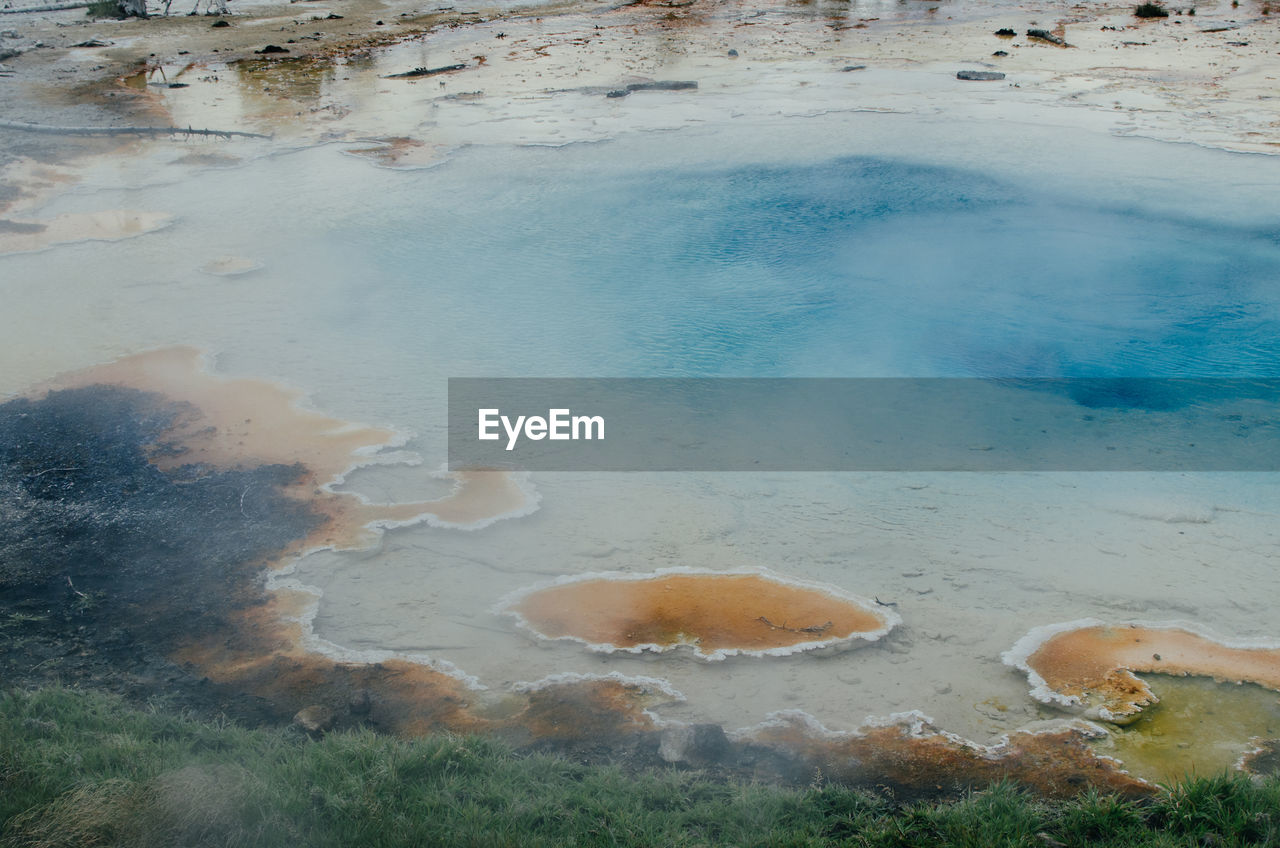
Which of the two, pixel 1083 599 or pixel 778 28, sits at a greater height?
pixel 778 28

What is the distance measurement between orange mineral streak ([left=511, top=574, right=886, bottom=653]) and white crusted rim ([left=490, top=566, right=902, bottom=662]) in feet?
0.05

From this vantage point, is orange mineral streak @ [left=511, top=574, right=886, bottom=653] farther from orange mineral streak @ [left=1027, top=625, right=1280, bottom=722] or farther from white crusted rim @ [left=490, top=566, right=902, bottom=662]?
orange mineral streak @ [left=1027, top=625, right=1280, bottom=722]

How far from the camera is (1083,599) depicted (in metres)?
4.20

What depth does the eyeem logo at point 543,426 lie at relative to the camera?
5605 mm

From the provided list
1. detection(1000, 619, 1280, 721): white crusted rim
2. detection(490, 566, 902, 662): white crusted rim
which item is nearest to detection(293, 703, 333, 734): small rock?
detection(490, 566, 902, 662): white crusted rim

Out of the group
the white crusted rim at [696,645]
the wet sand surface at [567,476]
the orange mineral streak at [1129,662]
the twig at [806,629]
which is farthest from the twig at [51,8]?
the orange mineral streak at [1129,662]

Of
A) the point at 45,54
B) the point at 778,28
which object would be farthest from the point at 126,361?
the point at 778,28

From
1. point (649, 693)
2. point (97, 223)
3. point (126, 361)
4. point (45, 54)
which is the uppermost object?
point (45, 54)

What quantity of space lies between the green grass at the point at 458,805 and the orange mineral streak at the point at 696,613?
0.80 m

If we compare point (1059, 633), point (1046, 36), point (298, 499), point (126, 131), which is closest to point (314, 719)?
point (298, 499)

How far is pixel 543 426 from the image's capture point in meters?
5.72

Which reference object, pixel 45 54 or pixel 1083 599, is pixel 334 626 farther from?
pixel 45 54

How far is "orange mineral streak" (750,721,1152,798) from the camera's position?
3.19 meters

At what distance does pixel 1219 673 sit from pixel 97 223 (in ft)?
27.7
